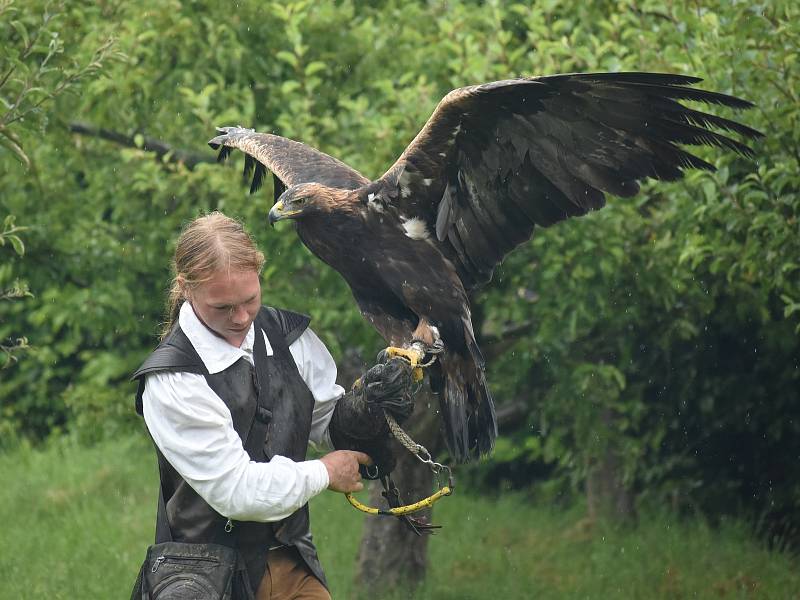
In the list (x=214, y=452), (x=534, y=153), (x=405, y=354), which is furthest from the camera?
(x=534, y=153)

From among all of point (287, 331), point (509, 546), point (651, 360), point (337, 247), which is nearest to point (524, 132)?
point (337, 247)

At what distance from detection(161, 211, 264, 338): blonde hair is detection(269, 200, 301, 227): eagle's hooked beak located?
1.43 meters

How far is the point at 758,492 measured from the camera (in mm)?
7680

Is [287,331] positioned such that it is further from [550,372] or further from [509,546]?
[509,546]

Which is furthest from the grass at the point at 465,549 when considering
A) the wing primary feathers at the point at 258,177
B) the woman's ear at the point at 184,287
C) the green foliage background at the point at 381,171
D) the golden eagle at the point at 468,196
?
the woman's ear at the point at 184,287

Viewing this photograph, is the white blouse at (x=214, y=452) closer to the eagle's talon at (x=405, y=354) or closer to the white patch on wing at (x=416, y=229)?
the eagle's talon at (x=405, y=354)

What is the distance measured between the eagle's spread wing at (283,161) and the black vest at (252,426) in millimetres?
1844

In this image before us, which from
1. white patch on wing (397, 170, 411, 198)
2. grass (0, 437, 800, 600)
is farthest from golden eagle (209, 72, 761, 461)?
grass (0, 437, 800, 600)

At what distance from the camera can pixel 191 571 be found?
9.59ft

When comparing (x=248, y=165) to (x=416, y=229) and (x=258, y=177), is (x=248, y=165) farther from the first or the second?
(x=416, y=229)

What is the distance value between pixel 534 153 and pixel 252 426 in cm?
185

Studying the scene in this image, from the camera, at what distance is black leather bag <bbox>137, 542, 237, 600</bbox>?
9.55 feet

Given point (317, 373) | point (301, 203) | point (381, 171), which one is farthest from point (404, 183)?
point (317, 373)

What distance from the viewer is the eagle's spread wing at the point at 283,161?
495cm
